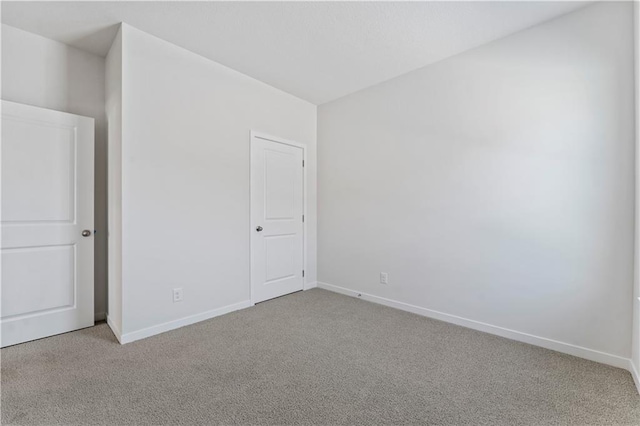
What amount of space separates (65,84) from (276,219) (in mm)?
2428

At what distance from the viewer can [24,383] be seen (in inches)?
71.5

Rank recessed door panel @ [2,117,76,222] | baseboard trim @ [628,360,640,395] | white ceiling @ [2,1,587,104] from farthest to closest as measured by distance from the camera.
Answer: recessed door panel @ [2,117,76,222]
white ceiling @ [2,1,587,104]
baseboard trim @ [628,360,640,395]

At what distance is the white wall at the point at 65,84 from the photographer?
2.43 metres

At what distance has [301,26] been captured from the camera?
7.90 ft

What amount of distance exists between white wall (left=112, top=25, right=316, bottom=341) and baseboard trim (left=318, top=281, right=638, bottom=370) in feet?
5.49

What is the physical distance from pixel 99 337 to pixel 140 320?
38 cm

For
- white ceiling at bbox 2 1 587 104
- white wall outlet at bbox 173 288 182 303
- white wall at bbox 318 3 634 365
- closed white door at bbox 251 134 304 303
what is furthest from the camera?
closed white door at bbox 251 134 304 303

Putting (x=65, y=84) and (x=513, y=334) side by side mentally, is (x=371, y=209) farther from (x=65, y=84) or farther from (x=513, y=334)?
(x=65, y=84)

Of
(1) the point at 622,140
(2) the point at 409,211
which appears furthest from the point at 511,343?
(1) the point at 622,140

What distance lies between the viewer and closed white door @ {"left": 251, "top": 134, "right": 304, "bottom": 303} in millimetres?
3414

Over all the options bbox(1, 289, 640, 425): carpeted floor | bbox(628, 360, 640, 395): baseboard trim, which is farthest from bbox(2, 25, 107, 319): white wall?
bbox(628, 360, 640, 395): baseboard trim

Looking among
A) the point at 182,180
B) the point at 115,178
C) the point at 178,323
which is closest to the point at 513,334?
the point at 178,323

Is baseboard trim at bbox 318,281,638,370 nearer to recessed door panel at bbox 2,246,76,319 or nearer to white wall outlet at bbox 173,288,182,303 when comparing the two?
white wall outlet at bbox 173,288,182,303

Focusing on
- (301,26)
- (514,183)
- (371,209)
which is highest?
(301,26)
